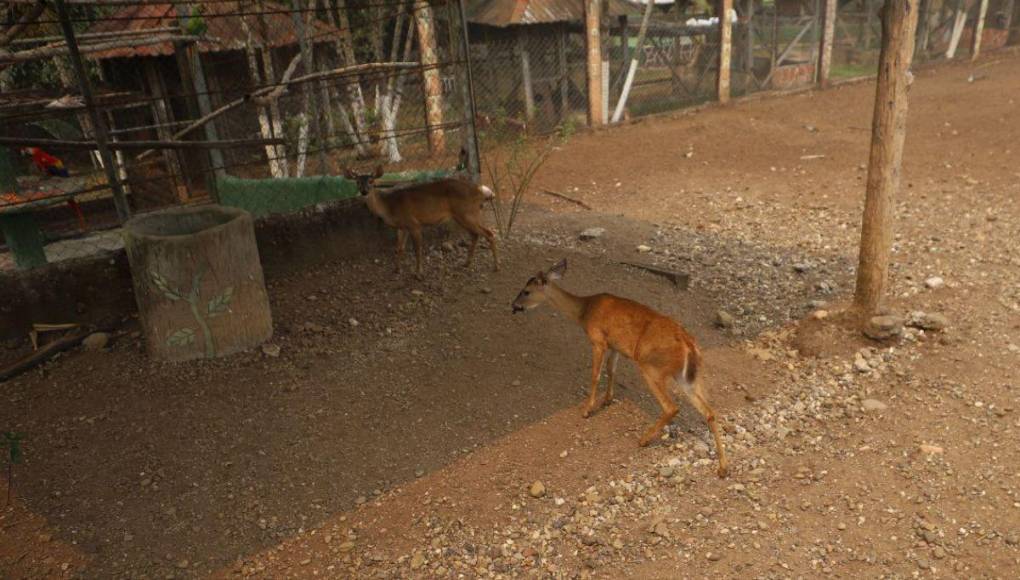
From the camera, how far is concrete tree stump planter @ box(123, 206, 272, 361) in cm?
489

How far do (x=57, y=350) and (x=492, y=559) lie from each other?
3796 millimetres

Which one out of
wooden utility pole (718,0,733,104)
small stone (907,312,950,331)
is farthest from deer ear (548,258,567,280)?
wooden utility pole (718,0,733,104)

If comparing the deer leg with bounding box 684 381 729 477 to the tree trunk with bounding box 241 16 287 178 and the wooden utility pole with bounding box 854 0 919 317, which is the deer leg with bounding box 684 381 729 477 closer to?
the wooden utility pole with bounding box 854 0 919 317

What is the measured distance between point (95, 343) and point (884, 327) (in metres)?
5.85

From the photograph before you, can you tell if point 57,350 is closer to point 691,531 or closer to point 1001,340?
point 691,531

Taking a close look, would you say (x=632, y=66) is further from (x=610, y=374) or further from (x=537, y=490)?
(x=537, y=490)

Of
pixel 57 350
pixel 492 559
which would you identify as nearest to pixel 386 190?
pixel 57 350

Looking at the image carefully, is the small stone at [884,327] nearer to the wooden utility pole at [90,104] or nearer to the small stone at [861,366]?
the small stone at [861,366]

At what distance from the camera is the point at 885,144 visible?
16.8ft

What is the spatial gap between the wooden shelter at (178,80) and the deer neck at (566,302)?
18.8 ft

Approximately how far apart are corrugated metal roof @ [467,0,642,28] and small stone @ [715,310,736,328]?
9561 mm

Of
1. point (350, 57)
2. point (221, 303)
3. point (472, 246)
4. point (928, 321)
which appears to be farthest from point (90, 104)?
point (350, 57)

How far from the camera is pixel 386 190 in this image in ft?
22.3

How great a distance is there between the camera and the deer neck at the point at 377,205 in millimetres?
6562
